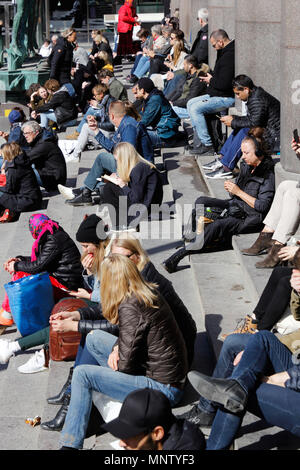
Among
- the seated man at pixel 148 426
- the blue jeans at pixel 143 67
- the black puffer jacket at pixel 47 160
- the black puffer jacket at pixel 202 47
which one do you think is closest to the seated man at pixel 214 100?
the black puffer jacket at pixel 47 160

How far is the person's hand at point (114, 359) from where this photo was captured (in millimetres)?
5027

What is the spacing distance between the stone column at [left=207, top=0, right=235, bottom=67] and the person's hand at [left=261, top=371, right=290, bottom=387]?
9816 mm

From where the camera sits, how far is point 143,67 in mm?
18844

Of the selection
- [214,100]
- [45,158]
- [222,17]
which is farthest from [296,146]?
[222,17]

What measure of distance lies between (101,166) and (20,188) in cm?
125

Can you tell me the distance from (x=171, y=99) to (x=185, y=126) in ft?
2.79

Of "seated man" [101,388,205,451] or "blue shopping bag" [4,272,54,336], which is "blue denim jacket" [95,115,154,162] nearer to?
"blue shopping bag" [4,272,54,336]

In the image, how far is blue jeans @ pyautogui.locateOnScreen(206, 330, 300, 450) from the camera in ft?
14.6

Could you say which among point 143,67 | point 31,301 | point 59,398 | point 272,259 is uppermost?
point 272,259

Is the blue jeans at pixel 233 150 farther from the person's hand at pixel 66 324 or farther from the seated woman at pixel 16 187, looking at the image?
the person's hand at pixel 66 324

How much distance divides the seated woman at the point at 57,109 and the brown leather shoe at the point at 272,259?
9.25 meters

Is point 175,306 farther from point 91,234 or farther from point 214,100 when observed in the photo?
point 214,100

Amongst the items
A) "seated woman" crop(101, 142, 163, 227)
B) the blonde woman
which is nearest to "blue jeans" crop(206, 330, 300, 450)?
the blonde woman
